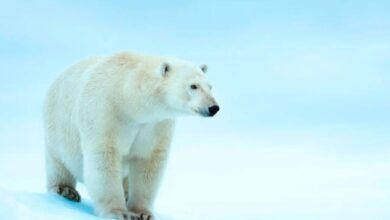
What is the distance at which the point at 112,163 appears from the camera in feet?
35.3

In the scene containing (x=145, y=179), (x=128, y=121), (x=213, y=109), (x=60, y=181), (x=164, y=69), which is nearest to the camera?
(x=213, y=109)

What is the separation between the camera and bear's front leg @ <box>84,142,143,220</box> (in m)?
10.7

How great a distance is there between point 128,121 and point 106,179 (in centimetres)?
87

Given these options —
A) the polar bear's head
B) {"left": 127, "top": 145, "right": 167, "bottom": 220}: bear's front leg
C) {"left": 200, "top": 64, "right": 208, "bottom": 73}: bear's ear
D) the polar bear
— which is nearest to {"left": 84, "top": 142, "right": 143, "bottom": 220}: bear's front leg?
the polar bear

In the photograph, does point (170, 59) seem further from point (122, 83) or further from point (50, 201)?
point (50, 201)

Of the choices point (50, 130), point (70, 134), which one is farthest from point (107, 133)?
point (50, 130)

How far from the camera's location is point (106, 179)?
10.7m

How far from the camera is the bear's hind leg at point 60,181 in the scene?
39.8ft

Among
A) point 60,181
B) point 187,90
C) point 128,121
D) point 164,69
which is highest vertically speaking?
point 164,69

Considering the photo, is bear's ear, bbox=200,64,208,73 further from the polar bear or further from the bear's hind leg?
the bear's hind leg

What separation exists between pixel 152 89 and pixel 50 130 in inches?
97.7

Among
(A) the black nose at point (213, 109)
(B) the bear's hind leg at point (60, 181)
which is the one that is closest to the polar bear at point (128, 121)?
(A) the black nose at point (213, 109)

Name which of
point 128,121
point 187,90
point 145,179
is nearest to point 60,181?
point 145,179

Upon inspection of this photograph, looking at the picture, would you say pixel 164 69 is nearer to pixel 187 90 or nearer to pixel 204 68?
pixel 187 90
